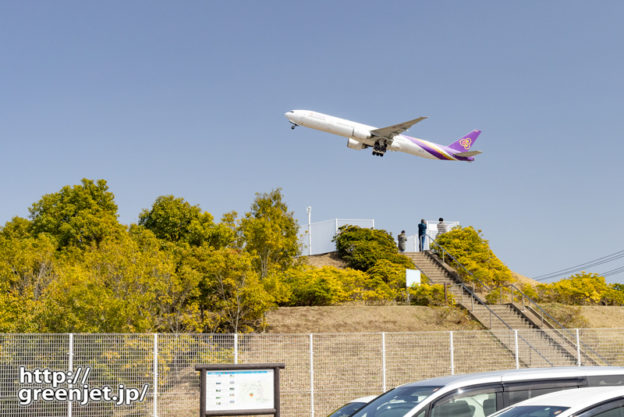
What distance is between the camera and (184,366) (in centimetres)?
1722

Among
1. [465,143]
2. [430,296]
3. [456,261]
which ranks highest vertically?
[465,143]

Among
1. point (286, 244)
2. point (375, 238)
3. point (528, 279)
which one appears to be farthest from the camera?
point (528, 279)

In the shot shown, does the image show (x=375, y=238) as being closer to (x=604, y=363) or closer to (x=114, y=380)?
(x=604, y=363)

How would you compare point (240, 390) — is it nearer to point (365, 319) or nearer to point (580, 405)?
point (580, 405)

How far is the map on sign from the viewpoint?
13172 mm

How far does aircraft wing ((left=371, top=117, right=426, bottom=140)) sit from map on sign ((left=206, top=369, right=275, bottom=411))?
2855cm

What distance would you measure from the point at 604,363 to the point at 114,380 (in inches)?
599

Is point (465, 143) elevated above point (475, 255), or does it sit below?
above

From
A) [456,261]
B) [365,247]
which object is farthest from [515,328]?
[365,247]

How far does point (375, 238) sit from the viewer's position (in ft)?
123

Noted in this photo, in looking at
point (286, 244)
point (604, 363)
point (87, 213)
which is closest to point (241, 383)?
point (604, 363)

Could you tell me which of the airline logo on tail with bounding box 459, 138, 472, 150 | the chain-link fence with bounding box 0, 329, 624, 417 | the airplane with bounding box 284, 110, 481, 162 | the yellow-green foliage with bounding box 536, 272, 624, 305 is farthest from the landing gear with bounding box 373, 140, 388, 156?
the chain-link fence with bounding box 0, 329, 624, 417

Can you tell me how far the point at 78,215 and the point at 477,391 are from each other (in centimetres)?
2940

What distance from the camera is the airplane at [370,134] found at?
4044 cm
